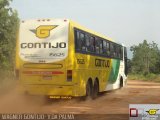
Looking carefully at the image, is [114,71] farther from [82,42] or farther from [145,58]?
[145,58]

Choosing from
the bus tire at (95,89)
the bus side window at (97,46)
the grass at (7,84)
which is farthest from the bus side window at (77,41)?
the grass at (7,84)

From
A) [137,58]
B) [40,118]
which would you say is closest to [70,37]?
[40,118]

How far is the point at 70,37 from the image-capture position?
16.5m

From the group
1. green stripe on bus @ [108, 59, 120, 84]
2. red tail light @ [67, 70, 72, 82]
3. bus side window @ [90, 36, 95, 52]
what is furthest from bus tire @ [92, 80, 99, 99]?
red tail light @ [67, 70, 72, 82]

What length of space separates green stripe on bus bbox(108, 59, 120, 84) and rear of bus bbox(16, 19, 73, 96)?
7.49 meters

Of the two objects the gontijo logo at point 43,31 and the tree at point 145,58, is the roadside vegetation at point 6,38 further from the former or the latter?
the tree at point 145,58

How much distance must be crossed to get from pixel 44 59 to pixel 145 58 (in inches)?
3083

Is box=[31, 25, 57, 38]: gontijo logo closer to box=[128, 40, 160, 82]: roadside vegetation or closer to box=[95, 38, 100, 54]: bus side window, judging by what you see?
box=[95, 38, 100, 54]: bus side window

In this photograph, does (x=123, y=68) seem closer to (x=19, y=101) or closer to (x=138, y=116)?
(x=19, y=101)

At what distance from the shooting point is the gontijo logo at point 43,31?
54.9ft

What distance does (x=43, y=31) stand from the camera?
662 inches

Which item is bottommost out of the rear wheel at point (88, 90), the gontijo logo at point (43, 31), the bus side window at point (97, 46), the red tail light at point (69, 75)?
the rear wheel at point (88, 90)

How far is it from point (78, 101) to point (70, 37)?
3.48 metres

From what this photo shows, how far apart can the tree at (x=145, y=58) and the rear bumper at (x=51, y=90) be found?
71930 millimetres
